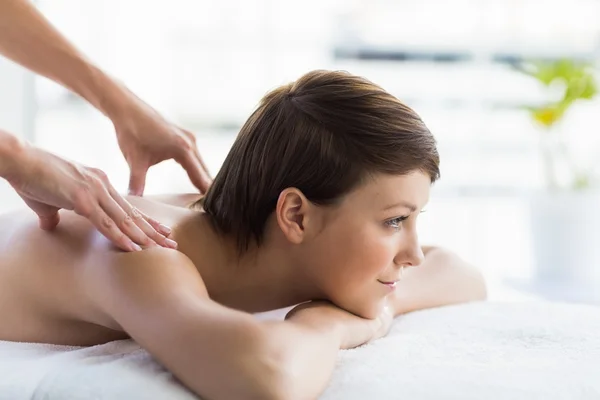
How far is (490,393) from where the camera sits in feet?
3.54

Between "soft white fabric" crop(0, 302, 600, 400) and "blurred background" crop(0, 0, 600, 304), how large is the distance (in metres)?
2.16

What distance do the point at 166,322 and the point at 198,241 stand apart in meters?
0.33

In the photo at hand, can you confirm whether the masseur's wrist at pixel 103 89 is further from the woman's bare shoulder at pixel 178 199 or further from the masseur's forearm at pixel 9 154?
the masseur's forearm at pixel 9 154

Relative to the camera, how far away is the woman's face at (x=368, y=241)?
136 cm

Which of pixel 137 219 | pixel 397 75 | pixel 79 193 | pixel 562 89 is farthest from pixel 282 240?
pixel 397 75

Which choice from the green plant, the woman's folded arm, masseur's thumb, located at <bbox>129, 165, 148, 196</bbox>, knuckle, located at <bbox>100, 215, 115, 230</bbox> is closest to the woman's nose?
the woman's folded arm

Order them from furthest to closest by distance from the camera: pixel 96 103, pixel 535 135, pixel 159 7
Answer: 1. pixel 535 135
2. pixel 159 7
3. pixel 96 103

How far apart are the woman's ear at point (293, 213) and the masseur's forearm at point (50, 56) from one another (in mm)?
536

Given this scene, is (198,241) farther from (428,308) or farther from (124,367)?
(428,308)

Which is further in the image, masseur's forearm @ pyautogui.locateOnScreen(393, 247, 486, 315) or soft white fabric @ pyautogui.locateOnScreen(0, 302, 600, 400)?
masseur's forearm @ pyautogui.locateOnScreen(393, 247, 486, 315)

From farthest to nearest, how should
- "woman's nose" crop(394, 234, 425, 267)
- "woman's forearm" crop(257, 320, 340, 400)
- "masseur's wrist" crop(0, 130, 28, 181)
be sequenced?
"woman's nose" crop(394, 234, 425, 267), "masseur's wrist" crop(0, 130, 28, 181), "woman's forearm" crop(257, 320, 340, 400)

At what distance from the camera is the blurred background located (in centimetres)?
389

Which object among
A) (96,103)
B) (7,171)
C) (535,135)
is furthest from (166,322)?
(535,135)

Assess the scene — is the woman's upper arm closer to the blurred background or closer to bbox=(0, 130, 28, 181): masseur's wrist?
bbox=(0, 130, 28, 181): masseur's wrist
